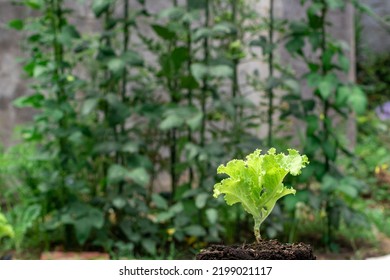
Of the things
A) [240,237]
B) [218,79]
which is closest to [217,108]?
[218,79]

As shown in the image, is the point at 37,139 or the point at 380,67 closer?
the point at 37,139

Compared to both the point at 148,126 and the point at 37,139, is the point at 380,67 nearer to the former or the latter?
the point at 148,126

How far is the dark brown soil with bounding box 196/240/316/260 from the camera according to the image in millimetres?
1274

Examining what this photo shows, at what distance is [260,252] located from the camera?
1.28m

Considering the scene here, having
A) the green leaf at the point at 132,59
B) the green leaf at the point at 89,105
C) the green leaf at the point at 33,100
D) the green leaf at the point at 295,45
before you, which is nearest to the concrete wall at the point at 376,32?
the green leaf at the point at 295,45

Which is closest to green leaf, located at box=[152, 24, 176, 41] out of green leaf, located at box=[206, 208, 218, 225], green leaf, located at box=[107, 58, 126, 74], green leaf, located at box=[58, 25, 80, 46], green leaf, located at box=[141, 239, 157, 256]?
green leaf, located at box=[107, 58, 126, 74]

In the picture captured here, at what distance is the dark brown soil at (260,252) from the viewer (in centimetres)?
127

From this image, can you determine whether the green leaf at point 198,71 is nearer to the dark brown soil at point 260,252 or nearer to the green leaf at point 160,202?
the green leaf at point 160,202

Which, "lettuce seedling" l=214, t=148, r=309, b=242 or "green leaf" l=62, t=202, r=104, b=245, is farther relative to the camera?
"green leaf" l=62, t=202, r=104, b=245

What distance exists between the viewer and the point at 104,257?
373 centimetres

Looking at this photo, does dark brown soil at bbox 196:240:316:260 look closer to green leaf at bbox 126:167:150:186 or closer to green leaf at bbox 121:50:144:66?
green leaf at bbox 126:167:150:186

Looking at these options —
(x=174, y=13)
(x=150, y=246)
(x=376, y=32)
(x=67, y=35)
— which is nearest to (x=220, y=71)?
(x=174, y=13)

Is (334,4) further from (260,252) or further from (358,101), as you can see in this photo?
(260,252)

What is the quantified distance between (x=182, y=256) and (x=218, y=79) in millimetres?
989
